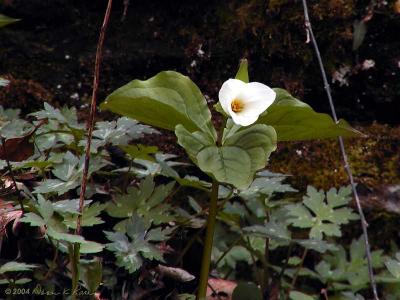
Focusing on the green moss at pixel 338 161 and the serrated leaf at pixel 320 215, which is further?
the green moss at pixel 338 161

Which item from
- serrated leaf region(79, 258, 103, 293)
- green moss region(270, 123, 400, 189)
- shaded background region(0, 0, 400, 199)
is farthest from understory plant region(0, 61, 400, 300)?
shaded background region(0, 0, 400, 199)

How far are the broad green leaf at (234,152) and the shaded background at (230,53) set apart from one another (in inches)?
39.7

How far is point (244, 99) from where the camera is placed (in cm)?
155

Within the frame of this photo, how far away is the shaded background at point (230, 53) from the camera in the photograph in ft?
8.61

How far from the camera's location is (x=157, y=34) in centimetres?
278

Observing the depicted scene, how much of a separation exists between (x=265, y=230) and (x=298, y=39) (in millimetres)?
1061

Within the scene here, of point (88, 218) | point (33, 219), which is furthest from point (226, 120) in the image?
point (33, 219)

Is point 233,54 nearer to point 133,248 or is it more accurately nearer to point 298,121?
point 298,121

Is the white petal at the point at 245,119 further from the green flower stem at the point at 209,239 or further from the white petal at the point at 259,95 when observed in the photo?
→ the green flower stem at the point at 209,239

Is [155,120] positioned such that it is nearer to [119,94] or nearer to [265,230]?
[119,94]

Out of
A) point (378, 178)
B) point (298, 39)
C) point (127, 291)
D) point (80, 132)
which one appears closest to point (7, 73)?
point (80, 132)

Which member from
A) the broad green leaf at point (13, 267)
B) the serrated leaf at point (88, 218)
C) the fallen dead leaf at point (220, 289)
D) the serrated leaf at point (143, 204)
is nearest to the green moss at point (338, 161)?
the fallen dead leaf at point (220, 289)

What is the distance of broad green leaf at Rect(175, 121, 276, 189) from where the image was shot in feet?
4.78

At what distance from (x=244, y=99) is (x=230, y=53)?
1164 millimetres
